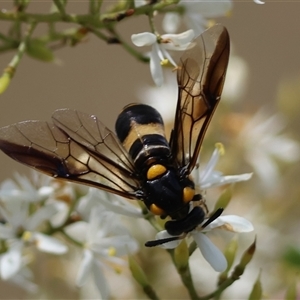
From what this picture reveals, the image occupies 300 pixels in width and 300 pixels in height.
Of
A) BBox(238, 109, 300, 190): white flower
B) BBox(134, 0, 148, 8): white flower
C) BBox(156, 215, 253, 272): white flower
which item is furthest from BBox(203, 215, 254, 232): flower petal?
BBox(238, 109, 300, 190): white flower

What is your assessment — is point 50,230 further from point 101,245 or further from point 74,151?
point 74,151

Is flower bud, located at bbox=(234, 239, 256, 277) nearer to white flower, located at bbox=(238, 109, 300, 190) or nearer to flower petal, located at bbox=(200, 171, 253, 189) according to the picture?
flower petal, located at bbox=(200, 171, 253, 189)

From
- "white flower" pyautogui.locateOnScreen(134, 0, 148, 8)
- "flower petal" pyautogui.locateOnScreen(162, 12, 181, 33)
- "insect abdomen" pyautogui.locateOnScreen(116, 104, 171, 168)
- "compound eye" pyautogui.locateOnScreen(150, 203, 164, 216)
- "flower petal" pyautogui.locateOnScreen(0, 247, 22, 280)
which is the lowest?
"flower petal" pyautogui.locateOnScreen(0, 247, 22, 280)

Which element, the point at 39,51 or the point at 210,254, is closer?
the point at 210,254

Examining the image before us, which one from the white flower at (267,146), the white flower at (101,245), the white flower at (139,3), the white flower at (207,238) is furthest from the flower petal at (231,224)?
the white flower at (267,146)

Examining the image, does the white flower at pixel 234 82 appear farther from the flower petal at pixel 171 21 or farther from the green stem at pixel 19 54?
the green stem at pixel 19 54

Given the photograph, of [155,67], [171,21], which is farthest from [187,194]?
[171,21]

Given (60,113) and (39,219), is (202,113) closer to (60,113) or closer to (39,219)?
(60,113)
